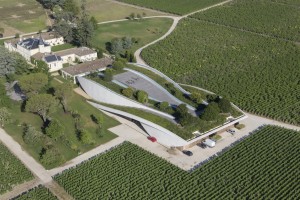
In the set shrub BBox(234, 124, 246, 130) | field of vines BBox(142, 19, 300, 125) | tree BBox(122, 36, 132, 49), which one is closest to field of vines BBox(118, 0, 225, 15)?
field of vines BBox(142, 19, 300, 125)

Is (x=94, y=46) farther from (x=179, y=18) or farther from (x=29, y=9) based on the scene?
(x=29, y=9)

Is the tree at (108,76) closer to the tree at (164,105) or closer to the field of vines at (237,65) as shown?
the tree at (164,105)

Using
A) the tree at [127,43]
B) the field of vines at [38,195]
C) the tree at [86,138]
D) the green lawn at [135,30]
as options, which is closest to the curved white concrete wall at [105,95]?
the tree at [86,138]

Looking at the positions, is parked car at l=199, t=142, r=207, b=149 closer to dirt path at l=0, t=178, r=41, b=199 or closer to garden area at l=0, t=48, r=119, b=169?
garden area at l=0, t=48, r=119, b=169

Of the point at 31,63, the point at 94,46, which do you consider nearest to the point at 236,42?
the point at 94,46

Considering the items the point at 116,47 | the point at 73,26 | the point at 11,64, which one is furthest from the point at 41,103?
the point at 73,26
